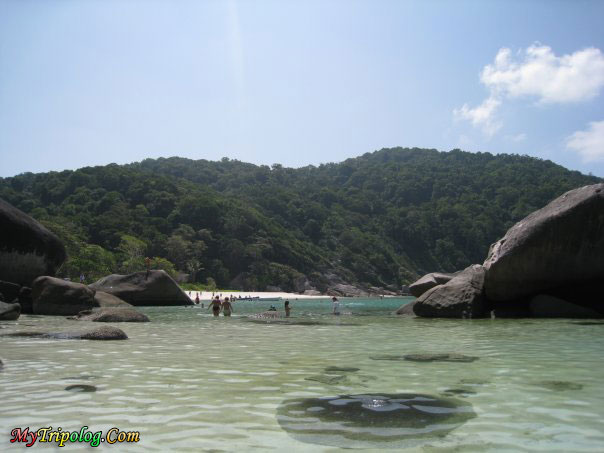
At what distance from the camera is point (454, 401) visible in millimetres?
5543

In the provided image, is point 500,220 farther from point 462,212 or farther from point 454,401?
point 454,401

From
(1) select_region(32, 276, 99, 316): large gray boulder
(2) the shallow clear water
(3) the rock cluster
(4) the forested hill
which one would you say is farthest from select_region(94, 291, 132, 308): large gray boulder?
(4) the forested hill

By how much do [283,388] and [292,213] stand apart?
123m

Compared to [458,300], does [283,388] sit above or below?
below

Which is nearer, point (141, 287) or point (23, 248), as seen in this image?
point (23, 248)

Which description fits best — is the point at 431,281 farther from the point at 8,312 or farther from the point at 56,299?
the point at 8,312

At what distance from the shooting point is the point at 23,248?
2391 centimetres

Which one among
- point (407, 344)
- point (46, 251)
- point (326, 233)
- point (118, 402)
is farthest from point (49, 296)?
point (326, 233)

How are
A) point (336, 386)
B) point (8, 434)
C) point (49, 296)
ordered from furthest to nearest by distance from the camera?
1. point (49, 296)
2. point (336, 386)
3. point (8, 434)

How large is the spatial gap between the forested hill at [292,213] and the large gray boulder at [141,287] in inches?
1158

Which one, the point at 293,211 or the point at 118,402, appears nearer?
the point at 118,402

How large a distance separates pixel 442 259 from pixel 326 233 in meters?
31.6

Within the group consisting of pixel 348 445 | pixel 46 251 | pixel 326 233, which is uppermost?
pixel 326 233

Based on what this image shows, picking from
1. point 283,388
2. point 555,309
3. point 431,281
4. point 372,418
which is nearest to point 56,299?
point 431,281
